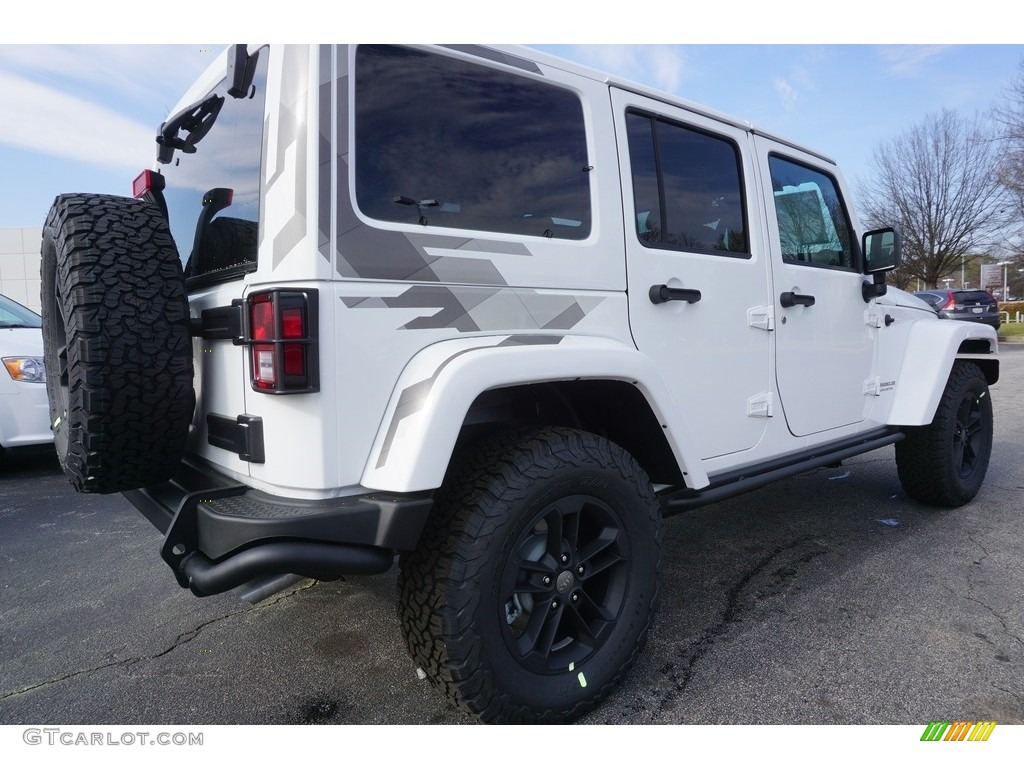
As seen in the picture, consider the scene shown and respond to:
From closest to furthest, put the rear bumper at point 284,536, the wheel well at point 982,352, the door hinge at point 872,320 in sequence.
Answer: the rear bumper at point 284,536 < the door hinge at point 872,320 < the wheel well at point 982,352

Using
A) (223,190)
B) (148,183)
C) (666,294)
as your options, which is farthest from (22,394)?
(666,294)

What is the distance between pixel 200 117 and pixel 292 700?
2100mm

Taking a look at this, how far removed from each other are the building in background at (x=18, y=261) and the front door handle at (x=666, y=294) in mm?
21345

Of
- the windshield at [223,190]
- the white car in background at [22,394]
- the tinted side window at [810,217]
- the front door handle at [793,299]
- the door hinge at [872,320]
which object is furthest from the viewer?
the white car in background at [22,394]

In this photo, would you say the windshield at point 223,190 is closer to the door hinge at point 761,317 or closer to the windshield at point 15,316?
the door hinge at point 761,317

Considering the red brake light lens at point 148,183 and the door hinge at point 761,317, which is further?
the door hinge at point 761,317

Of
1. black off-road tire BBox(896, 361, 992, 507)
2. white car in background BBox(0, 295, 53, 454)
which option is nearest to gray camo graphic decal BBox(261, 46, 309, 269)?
black off-road tire BBox(896, 361, 992, 507)

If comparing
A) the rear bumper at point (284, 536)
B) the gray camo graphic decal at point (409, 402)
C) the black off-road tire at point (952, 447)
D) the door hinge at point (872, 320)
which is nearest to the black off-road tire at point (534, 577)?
the rear bumper at point (284, 536)

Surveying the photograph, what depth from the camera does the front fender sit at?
1786 mm

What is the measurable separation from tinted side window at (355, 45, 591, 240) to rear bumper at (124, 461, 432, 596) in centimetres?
81

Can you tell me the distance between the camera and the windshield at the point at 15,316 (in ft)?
17.7

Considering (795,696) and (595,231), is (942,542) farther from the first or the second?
(595,231)

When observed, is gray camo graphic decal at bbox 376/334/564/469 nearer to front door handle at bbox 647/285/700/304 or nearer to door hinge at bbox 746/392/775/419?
front door handle at bbox 647/285/700/304

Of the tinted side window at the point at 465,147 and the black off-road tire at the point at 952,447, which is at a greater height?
the tinted side window at the point at 465,147
